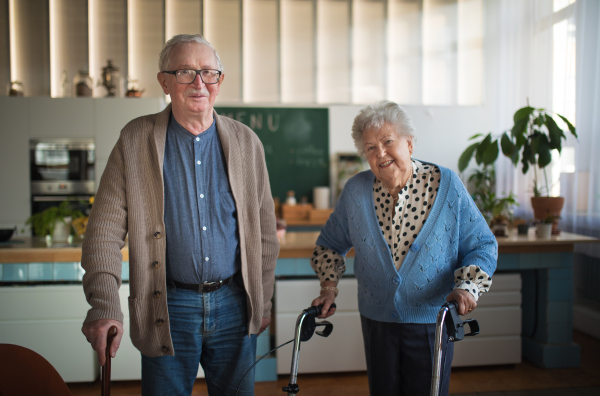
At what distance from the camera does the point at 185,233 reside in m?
1.33

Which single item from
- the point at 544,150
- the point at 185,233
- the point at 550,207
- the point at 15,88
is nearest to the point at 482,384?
the point at 550,207

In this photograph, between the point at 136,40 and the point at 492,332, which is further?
the point at 136,40

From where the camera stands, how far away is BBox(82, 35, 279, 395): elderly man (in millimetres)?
1312

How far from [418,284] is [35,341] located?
2290 millimetres

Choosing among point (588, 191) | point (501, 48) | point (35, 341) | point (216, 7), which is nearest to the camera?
point (35, 341)

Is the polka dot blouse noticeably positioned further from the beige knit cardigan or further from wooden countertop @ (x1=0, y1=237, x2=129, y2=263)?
wooden countertop @ (x1=0, y1=237, x2=129, y2=263)

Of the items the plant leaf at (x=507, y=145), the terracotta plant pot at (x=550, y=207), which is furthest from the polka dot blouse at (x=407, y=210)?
the plant leaf at (x=507, y=145)

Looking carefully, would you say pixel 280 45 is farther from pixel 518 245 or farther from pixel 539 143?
pixel 518 245

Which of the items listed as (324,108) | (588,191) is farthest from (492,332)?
(324,108)

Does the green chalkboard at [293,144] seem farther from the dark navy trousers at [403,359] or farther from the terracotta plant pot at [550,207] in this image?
the dark navy trousers at [403,359]

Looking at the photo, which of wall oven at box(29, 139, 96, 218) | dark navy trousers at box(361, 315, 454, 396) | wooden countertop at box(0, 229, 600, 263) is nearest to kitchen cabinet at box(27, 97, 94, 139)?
wall oven at box(29, 139, 96, 218)

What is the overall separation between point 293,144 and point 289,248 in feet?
9.05

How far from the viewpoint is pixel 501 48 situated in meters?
4.98

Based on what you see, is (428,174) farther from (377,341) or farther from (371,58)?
(371,58)
